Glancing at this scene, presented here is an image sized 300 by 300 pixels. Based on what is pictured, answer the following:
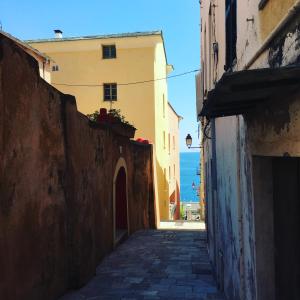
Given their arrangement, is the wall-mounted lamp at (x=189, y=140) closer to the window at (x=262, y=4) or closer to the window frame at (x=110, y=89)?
the window frame at (x=110, y=89)

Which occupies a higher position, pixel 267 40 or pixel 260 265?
pixel 267 40

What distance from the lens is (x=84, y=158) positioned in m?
7.93

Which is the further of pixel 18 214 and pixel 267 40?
pixel 18 214

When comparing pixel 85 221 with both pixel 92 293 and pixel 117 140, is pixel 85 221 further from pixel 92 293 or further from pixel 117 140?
pixel 117 140

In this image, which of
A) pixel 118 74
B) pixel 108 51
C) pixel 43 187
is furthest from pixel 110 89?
pixel 43 187

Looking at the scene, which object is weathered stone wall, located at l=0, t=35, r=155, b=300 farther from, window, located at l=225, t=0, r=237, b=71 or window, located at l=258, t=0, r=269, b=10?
window, located at l=258, t=0, r=269, b=10

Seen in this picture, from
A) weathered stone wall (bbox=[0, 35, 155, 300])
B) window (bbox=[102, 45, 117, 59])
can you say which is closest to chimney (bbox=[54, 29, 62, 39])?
window (bbox=[102, 45, 117, 59])

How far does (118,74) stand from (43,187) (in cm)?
1872

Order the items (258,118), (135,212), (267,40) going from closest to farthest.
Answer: (267,40), (258,118), (135,212)

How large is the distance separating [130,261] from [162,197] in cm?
1504

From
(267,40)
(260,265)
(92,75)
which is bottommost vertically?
(260,265)

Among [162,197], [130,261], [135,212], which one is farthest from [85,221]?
[162,197]

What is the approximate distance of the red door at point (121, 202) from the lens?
13180 mm

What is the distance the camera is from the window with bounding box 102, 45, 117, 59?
79.3 ft
